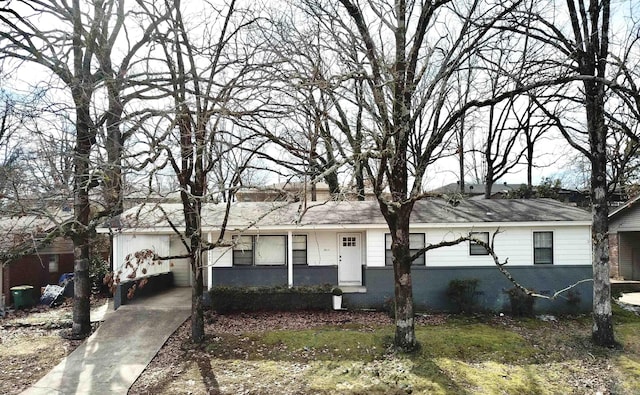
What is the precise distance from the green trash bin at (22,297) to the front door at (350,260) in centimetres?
1120

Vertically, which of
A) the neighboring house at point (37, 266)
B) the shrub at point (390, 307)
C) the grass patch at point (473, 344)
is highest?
the neighboring house at point (37, 266)

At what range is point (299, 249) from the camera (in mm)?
15859

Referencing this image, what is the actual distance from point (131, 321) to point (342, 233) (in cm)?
759

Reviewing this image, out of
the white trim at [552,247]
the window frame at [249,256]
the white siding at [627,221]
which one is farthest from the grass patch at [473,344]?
the white siding at [627,221]

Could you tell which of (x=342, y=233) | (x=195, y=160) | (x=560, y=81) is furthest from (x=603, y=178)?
(x=195, y=160)

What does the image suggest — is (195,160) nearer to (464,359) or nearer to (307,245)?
(307,245)

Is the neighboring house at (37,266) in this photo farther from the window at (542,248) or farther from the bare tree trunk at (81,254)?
the window at (542,248)

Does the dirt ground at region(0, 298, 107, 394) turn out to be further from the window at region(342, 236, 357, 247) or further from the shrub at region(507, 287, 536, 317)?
the shrub at region(507, 287, 536, 317)

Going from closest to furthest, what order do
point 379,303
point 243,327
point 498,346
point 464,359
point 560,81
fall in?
point 560,81 → point 464,359 → point 498,346 → point 243,327 → point 379,303

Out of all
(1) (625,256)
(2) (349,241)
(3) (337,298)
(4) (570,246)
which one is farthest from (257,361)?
(1) (625,256)

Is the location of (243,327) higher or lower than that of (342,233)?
lower

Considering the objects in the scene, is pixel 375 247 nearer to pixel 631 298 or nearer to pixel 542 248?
pixel 542 248

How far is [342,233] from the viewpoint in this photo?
637 inches

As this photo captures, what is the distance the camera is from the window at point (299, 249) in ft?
51.8
